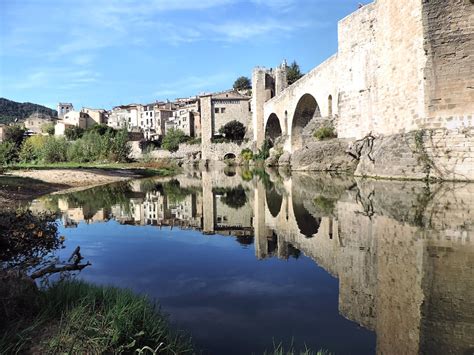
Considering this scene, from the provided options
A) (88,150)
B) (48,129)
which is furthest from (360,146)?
(48,129)

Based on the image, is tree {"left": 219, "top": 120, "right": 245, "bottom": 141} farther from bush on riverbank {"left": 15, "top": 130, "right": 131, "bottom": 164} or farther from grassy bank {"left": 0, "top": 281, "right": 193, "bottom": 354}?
grassy bank {"left": 0, "top": 281, "right": 193, "bottom": 354}

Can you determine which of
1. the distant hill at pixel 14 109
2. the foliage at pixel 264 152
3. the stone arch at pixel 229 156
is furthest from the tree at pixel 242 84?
the distant hill at pixel 14 109

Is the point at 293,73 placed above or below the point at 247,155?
above

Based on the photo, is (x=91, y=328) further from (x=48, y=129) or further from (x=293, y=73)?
(x=48, y=129)

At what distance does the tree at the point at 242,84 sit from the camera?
9519 centimetres

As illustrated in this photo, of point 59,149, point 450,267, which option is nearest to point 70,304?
point 450,267

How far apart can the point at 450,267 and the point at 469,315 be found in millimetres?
1422

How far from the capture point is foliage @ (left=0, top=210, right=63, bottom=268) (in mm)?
6023

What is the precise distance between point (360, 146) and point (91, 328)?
2306 centimetres

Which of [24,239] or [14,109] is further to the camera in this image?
[14,109]

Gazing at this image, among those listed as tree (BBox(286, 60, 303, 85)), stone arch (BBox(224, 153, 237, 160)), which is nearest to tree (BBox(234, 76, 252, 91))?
tree (BBox(286, 60, 303, 85))

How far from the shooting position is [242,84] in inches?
3775

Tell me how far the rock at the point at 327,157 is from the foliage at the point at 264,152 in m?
22.0

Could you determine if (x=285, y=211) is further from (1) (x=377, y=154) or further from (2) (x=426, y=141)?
(1) (x=377, y=154)
